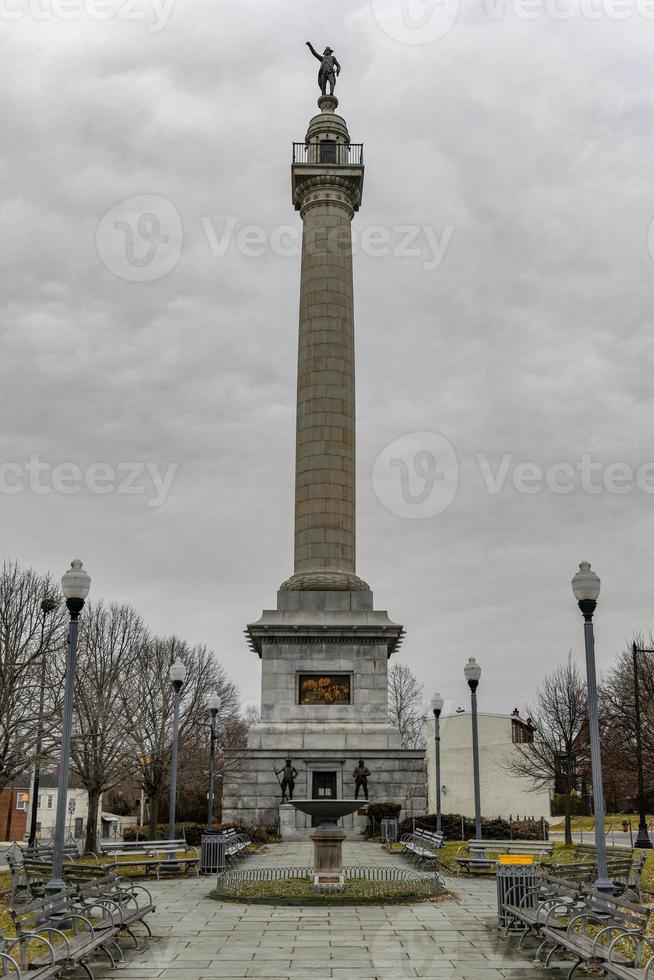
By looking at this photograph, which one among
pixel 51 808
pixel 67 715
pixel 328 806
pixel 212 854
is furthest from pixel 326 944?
pixel 51 808

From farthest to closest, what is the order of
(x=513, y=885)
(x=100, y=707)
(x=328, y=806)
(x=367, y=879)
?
(x=100, y=707) < (x=367, y=879) < (x=328, y=806) < (x=513, y=885)

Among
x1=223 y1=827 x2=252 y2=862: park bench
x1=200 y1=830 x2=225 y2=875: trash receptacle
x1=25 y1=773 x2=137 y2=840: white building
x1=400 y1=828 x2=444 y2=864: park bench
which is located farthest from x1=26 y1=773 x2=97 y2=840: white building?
x1=200 y1=830 x2=225 y2=875: trash receptacle

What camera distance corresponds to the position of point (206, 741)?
2135 inches

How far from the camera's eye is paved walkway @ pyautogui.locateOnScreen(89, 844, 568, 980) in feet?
38.5

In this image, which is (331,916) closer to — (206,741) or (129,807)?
(206,741)

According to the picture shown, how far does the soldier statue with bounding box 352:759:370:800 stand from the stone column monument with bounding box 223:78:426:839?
362mm

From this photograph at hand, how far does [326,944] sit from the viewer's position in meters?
13.4

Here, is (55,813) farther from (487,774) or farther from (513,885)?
(513,885)

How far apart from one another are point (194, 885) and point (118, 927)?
8311mm

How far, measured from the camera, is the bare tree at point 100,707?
29.9 meters

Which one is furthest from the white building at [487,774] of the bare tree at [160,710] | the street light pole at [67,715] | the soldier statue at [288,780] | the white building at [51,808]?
the street light pole at [67,715]

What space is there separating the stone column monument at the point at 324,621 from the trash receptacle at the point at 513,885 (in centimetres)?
1722

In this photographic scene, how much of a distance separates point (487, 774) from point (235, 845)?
142ft

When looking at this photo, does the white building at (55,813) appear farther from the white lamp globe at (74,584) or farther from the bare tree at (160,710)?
the white lamp globe at (74,584)
